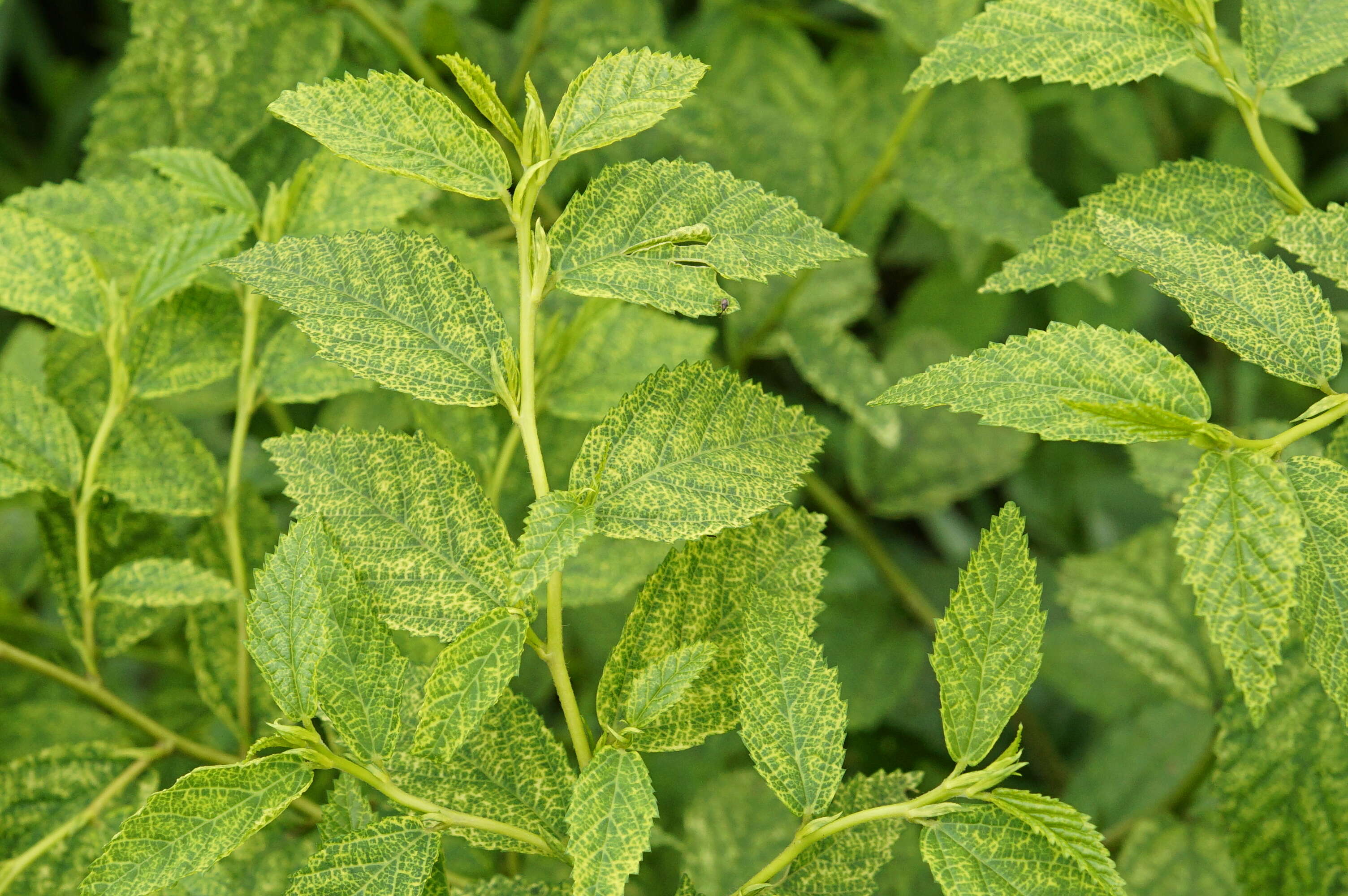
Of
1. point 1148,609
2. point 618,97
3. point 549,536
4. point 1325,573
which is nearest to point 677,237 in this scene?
point 618,97

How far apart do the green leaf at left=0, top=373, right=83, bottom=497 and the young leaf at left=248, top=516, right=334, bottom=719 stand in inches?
12.4

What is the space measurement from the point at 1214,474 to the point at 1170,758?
0.94 meters

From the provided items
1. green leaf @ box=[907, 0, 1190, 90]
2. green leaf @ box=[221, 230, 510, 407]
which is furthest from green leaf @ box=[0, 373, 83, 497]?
green leaf @ box=[907, 0, 1190, 90]

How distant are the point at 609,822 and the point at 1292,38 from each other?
714 mm

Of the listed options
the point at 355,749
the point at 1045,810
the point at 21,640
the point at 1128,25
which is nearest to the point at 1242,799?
the point at 1045,810

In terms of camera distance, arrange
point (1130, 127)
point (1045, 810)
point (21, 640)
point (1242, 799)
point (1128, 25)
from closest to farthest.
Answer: point (1045, 810) → point (1128, 25) → point (1242, 799) → point (21, 640) → point (1130, 127)

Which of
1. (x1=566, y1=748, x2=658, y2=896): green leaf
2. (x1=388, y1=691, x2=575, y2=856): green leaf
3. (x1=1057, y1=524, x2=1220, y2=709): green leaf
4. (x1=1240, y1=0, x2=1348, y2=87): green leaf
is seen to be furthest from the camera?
(x1=1057, y1=524, x2=1220, y2=709): green leaf

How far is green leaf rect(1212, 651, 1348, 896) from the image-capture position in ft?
2.88

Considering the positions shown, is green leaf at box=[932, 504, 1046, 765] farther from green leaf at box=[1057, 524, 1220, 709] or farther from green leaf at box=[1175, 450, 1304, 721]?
green leaf at box=[1057, 524, 1220, 709]

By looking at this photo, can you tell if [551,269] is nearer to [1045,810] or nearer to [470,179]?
[470,179]

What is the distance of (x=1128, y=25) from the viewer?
2.44ft

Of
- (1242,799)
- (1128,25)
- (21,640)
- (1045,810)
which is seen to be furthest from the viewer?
(21,640)

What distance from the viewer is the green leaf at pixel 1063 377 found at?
1.99 feet

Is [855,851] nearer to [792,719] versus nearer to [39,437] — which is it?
[792,719]
